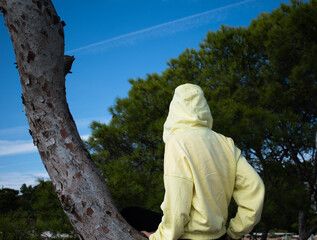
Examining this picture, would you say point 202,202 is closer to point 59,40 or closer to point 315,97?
point 59,40

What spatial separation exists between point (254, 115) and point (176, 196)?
3.24 metres

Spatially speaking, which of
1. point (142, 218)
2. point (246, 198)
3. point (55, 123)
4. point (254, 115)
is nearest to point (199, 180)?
point (246, 198)

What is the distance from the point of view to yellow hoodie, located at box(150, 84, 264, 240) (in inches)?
37.8

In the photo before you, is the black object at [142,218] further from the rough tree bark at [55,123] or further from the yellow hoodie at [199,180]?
the yellow hoodie at [199,180]

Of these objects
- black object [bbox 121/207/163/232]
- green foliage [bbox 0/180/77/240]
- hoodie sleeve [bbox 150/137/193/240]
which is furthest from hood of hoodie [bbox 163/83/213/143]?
green foliage [bbox 0/180/77/240]

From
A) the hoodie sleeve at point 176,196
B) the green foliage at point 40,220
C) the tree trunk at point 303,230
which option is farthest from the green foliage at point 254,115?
the hoodie sleeve at point 176,196

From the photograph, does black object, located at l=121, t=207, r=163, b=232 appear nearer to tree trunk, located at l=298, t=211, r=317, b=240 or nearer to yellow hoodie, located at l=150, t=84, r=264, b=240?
yellow hoodie, located at l=150, t=84, r=264, b=240

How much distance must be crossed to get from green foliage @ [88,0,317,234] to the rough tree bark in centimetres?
159

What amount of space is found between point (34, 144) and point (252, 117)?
10.1 ft

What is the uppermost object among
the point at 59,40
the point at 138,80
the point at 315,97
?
the point at 138,80

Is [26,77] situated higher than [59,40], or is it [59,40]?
[59,40]

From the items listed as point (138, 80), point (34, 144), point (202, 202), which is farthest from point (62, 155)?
point (138, 80)

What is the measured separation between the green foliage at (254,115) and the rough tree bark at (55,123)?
1588mm

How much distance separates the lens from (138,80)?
5078mm
